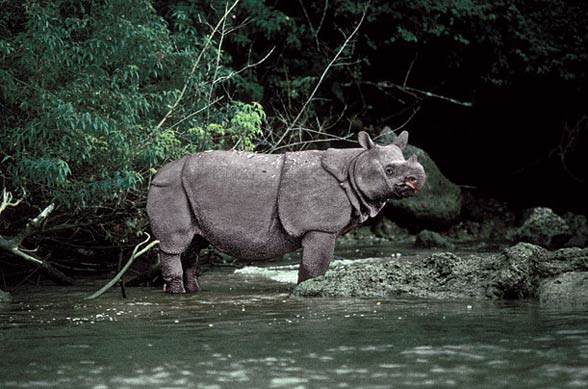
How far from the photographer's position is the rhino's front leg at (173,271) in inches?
405

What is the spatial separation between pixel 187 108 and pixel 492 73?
30.8 ft

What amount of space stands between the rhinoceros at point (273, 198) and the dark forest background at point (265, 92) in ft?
3.66

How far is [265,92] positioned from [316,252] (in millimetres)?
10321

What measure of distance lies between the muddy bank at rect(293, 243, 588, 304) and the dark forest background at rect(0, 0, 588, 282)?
2.88 meters

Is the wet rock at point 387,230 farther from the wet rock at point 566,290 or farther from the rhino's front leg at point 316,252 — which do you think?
the wet rock at point 566,290

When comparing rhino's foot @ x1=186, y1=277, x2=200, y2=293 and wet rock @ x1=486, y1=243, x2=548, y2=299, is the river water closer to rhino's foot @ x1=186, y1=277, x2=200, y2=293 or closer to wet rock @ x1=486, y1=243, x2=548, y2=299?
wet rock @ x1=486, y1=243, x2=548, y2=299

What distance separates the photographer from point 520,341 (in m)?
6.49

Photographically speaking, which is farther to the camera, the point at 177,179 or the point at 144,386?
the point at 177,179

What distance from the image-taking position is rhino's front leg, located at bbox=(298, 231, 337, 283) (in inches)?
387

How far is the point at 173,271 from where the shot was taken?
33.8 feet

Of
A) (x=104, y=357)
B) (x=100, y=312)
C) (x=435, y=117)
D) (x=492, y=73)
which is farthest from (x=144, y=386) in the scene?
(x=435, y=117)

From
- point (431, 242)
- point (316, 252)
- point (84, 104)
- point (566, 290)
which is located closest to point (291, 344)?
point (566, 290)

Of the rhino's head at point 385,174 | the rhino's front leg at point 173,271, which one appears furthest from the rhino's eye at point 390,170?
the rhino's front leg at point 173,271

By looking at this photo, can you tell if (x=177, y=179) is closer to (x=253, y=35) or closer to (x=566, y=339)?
(x=566, y=339)
